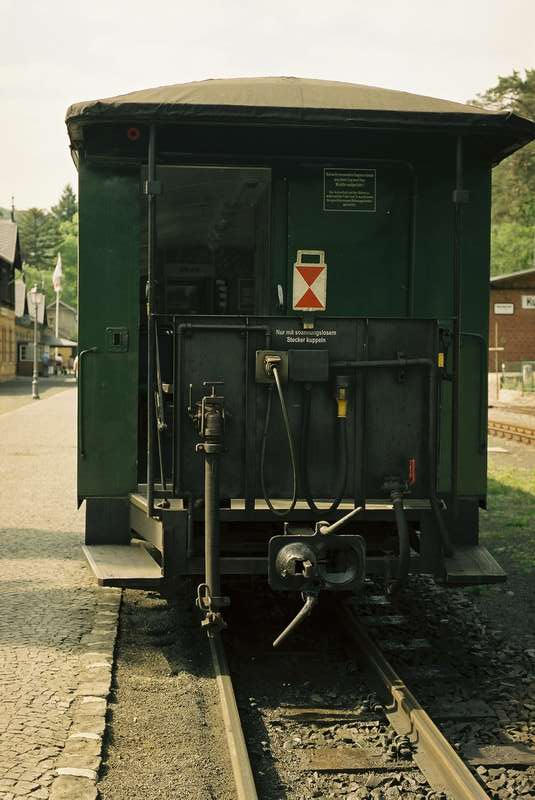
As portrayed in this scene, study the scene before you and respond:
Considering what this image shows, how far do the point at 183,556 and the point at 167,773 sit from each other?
1492mm

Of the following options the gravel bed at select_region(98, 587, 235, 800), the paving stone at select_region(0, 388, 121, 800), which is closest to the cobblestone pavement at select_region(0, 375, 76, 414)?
the paving stone at select_region(0, 388, 121, 800)

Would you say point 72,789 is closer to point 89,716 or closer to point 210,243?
point 89,716

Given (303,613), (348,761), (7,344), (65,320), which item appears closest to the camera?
(348,761)

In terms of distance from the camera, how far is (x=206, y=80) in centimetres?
671

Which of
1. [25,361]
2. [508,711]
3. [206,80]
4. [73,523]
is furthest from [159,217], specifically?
[25,361]

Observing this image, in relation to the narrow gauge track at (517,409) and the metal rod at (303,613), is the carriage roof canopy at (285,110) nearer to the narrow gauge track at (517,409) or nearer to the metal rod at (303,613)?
the metal rod at (303,613)

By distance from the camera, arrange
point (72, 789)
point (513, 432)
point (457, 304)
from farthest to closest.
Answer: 1. point (513, 432)
2. point (457, 304)
3. point (72, 789)

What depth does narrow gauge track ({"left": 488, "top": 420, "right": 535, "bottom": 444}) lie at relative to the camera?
20438mm

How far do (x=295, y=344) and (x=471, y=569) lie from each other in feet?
5.49

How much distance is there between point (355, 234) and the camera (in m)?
6.78

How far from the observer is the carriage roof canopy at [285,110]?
543 cm

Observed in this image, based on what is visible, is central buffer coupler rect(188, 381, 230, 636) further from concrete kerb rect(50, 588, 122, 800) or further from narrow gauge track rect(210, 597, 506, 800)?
concrete kerb rect(50, 588, 122, 800)

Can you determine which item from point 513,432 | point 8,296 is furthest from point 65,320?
point 513,432

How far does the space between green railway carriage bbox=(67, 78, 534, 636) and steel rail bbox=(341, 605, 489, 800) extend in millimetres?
535
